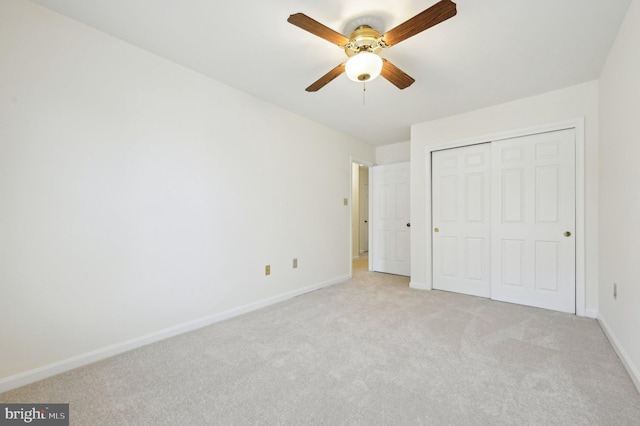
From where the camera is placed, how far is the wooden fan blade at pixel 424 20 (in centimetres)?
140

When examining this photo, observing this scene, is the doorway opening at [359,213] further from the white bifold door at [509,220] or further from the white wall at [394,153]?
the white bifold door at [509,220]

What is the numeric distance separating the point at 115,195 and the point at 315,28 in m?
1.89

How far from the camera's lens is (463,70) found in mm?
2496

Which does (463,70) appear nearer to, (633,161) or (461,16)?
(461,16)

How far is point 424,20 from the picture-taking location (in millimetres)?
1532

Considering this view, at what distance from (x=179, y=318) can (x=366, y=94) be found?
295cm

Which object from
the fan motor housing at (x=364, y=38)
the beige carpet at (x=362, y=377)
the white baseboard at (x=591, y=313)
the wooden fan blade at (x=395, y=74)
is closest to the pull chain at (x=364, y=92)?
the wooden fan blade at (x=395, y=74)

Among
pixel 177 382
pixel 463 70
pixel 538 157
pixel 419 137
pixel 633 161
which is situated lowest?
pixel 177 382

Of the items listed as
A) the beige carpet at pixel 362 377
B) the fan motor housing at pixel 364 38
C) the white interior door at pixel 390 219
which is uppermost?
the fan motor housing at pixel 364 38

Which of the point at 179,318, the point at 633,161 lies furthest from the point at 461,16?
the point at 179,318

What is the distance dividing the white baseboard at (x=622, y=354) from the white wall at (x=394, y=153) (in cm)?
320

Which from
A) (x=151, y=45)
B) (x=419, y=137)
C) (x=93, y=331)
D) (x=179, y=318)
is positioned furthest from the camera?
(x=419, y=137)

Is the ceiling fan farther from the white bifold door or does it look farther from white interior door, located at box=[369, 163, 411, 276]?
white interior door, located at box=[369, 163, 411, 276]

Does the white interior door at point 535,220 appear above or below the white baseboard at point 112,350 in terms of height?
above
